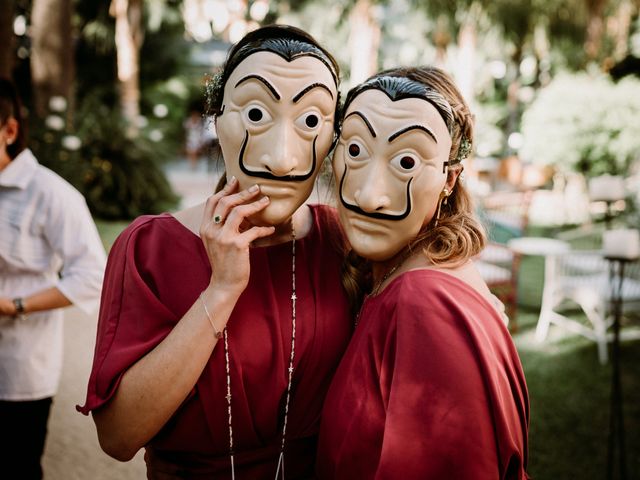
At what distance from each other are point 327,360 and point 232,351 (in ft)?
0.86

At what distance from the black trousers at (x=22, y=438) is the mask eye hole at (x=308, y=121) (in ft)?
5.65

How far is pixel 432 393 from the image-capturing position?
112 cm

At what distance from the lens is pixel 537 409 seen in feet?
14.6

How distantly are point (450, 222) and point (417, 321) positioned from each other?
1.16 ft

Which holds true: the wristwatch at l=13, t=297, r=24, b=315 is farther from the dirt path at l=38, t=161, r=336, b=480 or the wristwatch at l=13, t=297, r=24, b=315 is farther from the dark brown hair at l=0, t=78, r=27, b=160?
the dirt path at l=38, t=161, r=336, b=480

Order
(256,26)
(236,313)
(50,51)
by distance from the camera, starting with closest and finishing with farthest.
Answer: (236,313) → (256,26) → (50,51)

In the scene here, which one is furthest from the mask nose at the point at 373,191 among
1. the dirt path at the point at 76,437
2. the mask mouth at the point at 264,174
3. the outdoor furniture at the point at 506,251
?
the outdoor furniture at the point at 506,251

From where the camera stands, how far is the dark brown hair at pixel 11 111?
2.20 m

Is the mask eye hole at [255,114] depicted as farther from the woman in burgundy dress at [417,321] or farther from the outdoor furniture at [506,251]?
the outdoor furniture at [506,251]

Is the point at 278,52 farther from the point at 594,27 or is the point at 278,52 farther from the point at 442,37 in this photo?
the point at 442,37

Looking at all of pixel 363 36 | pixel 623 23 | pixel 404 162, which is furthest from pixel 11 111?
pixel 623 23

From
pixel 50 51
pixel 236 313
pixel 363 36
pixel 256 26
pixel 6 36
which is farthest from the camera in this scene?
pixel 363 36

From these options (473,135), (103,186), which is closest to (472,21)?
(103,186)

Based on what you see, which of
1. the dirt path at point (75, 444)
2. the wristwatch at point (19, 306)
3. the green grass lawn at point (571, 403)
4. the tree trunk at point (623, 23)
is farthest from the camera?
the tree trunk at point (623, 23)
